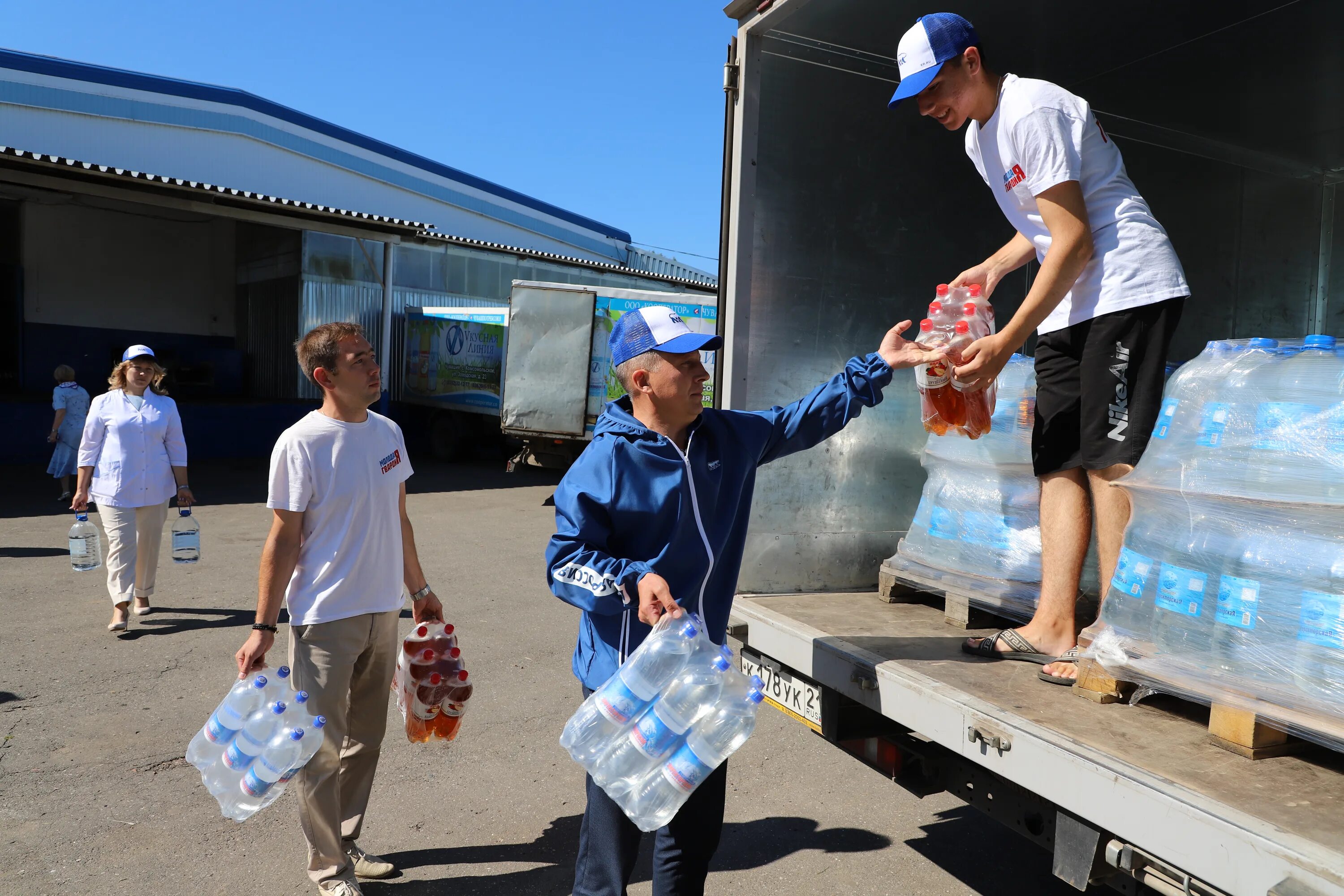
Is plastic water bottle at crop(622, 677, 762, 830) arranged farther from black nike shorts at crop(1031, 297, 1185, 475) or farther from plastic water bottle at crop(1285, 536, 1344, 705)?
black nike shorts at crop(1031, 297, 1185, 475)

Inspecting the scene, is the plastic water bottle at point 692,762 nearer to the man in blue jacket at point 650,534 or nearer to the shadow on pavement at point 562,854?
the man in blue jacket at point 650,534


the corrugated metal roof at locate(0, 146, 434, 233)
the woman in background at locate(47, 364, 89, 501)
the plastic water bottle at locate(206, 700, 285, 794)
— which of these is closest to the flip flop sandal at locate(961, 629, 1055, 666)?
the plastic water bottle at locate(206, 700, 285, 794)

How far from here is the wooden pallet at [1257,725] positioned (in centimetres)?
207

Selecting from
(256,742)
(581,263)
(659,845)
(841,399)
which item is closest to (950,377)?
(841,399)

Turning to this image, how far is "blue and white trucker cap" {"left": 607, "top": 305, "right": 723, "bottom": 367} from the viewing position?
256 cm

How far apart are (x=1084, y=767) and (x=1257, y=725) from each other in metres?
0.50

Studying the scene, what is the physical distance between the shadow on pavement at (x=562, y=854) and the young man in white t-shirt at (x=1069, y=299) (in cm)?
124

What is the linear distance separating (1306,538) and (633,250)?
122ft

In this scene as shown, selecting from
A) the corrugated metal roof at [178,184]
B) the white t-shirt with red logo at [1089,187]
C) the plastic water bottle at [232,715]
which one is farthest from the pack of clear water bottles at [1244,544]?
the corrugated metal roof at [178,184]

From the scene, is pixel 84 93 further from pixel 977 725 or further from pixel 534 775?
pixel 977 725

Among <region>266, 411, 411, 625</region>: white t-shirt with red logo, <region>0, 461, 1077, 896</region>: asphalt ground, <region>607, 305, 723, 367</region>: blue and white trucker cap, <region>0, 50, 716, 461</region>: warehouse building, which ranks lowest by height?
<region>0, 461, 1077, 896</region>: asphalt ground

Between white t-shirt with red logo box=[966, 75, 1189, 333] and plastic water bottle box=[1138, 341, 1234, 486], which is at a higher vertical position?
white t-shirt with red logo box=[966, 75, 1189, 333]

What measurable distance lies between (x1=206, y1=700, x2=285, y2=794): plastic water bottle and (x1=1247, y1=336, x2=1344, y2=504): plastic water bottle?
3105 millimetres

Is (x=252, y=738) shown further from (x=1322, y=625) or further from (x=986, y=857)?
→ (x=1322, y=625)
